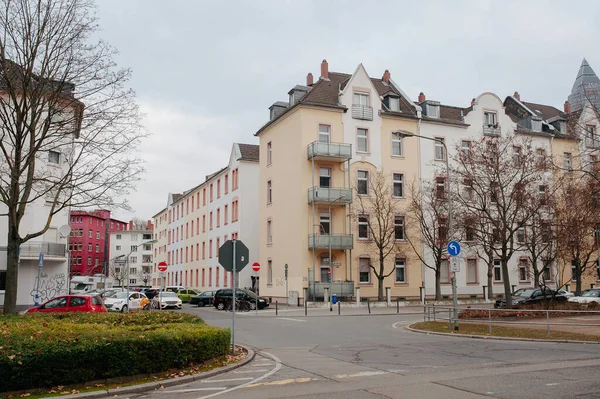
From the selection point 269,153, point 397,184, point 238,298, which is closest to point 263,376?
point 238,298

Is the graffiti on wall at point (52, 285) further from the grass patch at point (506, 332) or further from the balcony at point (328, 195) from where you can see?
the grass patch at point (506, 332)

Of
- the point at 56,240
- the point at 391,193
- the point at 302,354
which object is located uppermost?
the point at 391,193

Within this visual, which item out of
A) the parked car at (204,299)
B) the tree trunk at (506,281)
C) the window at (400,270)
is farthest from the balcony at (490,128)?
the parked car at (204,299)

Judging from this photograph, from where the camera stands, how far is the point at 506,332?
19438mm

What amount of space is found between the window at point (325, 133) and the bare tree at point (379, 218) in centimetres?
451

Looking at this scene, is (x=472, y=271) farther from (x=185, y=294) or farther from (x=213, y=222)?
(x=213, y=222)

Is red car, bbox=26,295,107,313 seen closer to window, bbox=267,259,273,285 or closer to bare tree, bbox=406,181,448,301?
bare tree, bbox=406,181,448,301

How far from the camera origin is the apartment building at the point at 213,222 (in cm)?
5394

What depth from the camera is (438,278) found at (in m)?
41.8

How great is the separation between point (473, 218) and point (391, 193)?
15.2 meters

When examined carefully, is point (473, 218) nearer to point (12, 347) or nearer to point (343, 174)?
point (343, 174)

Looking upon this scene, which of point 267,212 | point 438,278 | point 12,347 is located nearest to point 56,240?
point 267,212

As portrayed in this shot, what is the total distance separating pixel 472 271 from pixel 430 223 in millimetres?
7220

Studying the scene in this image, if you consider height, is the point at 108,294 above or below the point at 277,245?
below
